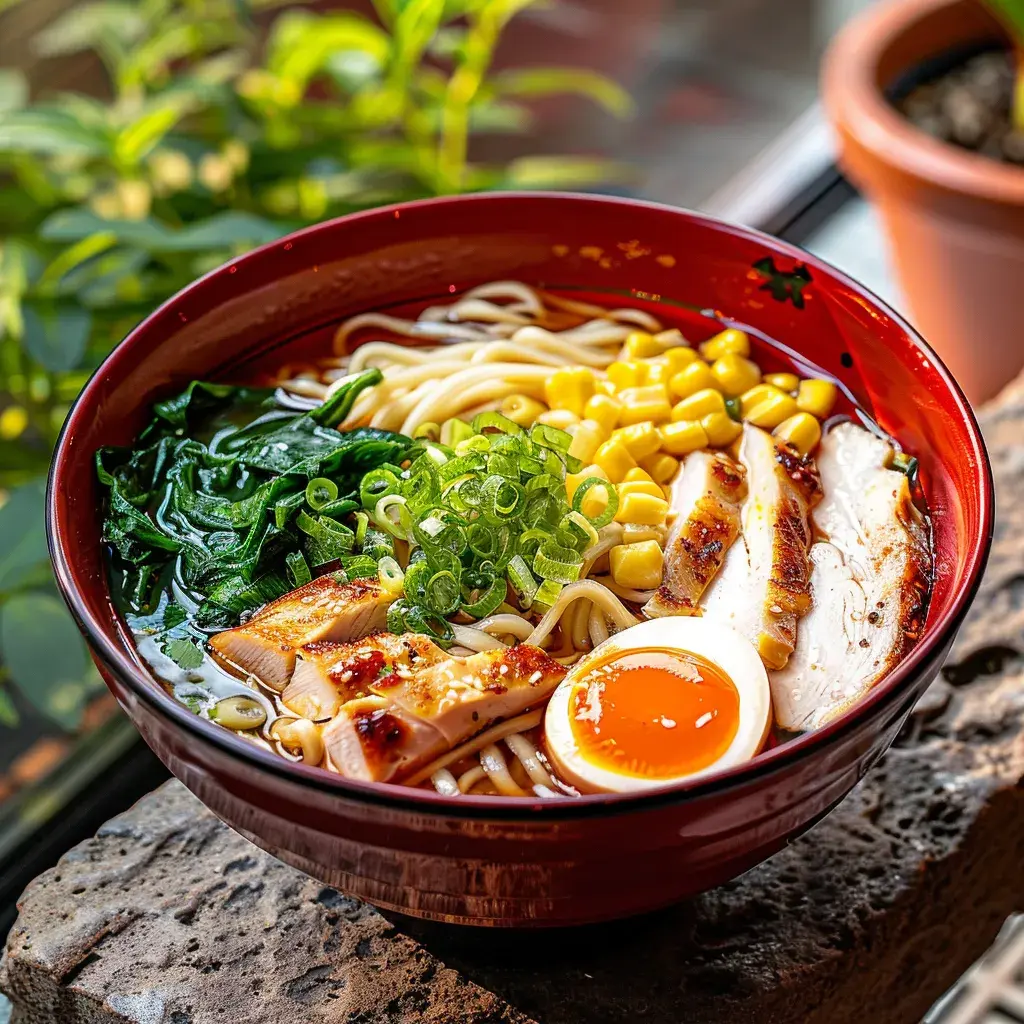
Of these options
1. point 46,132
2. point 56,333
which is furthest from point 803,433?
point 46,132

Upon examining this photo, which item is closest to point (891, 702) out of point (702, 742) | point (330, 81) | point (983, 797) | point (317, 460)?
point (702, 742)

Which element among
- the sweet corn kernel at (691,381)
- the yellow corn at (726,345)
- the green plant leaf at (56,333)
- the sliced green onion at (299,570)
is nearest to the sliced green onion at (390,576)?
the sliced green onion at (299,570)

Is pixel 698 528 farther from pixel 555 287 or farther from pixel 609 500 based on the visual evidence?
pixel 555 287

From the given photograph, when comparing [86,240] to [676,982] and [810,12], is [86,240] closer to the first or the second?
[676,982]

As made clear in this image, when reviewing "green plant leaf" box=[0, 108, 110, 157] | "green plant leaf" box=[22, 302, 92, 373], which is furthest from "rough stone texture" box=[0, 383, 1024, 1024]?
"green plant leaf" box=[0, 108, 110, 157]

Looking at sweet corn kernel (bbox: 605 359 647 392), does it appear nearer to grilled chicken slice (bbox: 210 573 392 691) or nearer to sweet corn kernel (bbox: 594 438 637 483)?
sweet corn kernel (bbox: 594 438 637 483)

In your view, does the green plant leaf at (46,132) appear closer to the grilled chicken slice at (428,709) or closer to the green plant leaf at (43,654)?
the green plant leaf at (43,654)
